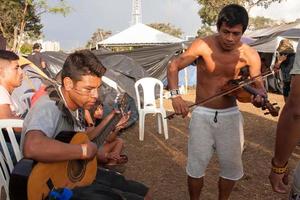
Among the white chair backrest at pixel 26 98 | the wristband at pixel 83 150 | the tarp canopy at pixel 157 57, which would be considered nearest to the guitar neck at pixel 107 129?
the wristband at pixel 83 150

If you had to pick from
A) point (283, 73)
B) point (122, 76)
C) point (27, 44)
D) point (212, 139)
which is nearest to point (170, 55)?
point (122, 76)

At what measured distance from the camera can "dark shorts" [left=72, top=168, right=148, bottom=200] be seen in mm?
2330

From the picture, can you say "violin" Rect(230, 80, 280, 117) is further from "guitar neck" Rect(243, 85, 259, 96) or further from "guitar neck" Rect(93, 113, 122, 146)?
"guitar neck" Rect(93, 113, 122, 146)

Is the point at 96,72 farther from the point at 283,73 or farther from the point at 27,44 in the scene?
the point at 27,44

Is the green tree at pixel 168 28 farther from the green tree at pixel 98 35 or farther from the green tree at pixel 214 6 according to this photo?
the green tree at pixel 214 6

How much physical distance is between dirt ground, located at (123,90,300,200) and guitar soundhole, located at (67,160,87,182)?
2.06 metres

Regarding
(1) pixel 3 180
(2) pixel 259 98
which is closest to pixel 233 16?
(2) pixel 259 98

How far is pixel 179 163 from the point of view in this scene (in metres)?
5.91

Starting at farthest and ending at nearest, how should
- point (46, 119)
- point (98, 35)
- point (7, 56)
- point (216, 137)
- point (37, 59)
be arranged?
point (98, 35), point (37, 59), point (7, 56), point (216, 137), point (46, 119)

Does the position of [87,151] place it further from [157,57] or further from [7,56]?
[157,57]

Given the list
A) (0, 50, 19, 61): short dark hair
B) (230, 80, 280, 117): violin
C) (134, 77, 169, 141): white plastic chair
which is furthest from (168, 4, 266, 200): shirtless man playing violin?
(134, 77, 169, 141): white plastic chair

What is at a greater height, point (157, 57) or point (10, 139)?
point (10, 139)

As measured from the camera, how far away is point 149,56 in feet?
47.8

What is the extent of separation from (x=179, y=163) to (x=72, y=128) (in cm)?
339
